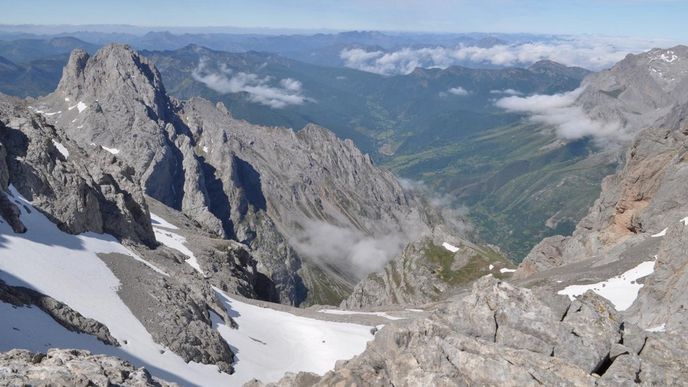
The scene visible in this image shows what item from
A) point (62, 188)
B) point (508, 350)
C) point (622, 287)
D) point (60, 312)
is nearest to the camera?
point (508, 350)

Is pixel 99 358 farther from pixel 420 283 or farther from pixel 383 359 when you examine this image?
pixel 420 283

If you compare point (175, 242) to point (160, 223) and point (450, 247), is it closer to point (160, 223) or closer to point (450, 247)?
point (160, 223)

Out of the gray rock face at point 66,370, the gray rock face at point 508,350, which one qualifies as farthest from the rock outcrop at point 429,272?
the gray rock face at point 66,370

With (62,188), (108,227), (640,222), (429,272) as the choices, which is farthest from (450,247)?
(62,188)

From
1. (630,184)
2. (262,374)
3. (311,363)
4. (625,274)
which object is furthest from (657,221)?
(262,374)

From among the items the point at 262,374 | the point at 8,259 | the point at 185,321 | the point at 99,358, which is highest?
the point at 99,358

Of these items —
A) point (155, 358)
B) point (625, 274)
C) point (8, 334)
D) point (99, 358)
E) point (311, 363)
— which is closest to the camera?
point (99, 358)
